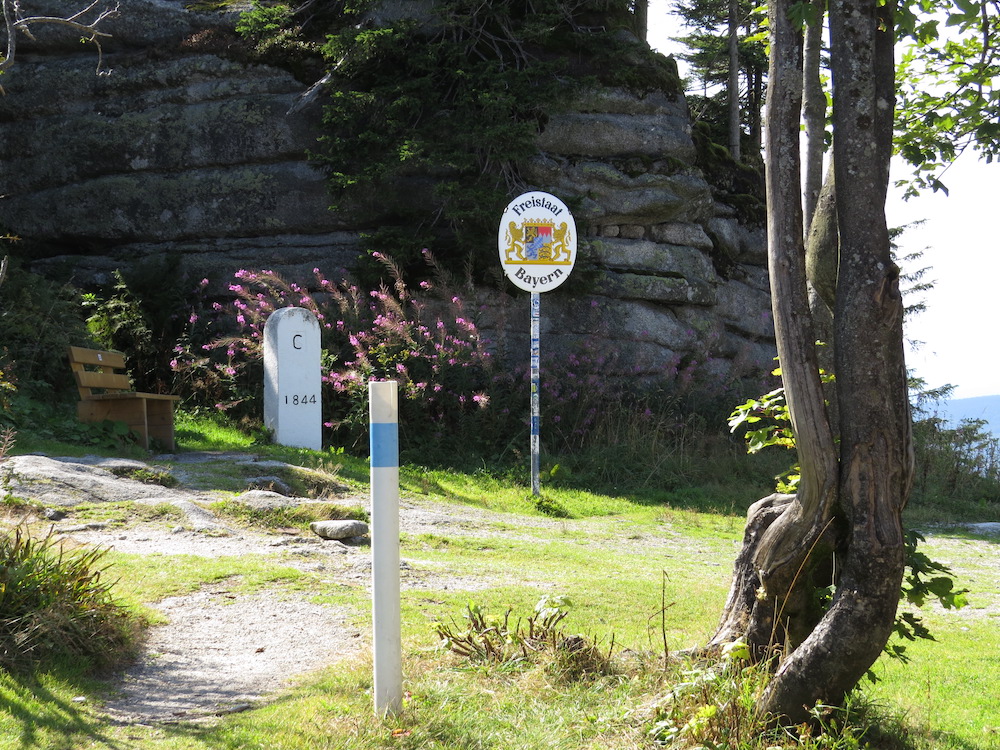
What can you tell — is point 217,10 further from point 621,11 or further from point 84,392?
point 84,392

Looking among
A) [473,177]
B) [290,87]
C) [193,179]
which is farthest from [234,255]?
[473,177]

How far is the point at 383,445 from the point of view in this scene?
3.79 metres

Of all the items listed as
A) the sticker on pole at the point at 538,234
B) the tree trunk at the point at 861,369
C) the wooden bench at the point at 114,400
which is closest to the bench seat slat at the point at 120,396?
the wooden bench at the point at 114,400

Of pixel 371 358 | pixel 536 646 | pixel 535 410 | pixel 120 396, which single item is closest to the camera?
pixel 536 646

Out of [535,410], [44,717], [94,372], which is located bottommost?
[44,717]

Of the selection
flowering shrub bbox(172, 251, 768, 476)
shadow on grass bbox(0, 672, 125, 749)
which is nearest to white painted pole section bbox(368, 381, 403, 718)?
shadow on grass bbox(0, 672, 125, 749)

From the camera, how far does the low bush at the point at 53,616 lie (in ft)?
14.2

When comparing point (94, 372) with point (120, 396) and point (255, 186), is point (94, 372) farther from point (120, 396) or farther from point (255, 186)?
point (255, 186)

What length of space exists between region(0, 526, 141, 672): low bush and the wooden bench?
6.36m

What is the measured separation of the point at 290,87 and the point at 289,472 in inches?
376

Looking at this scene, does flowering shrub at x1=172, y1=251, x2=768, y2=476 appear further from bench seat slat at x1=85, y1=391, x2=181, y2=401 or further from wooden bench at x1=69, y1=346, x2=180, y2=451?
bench seat slat at x1=85, y1=391, x2=181, y2=401

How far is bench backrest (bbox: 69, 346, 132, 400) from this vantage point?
10781mm

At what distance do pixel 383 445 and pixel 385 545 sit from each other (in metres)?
0.40

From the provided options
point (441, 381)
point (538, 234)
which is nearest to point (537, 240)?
point (538, 234)
